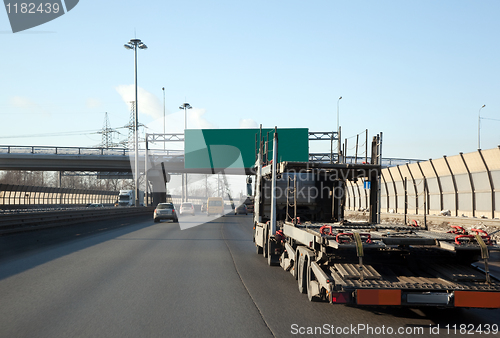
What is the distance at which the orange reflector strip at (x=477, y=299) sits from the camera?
19.8 feet

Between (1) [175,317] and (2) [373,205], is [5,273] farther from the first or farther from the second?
(2) [373,205]

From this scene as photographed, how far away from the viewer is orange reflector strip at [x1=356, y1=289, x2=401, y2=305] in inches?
238

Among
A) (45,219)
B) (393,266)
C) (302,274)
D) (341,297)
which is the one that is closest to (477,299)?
(393,266)

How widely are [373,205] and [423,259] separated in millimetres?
3340

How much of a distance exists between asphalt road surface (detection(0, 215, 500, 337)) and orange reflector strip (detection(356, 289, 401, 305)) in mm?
337

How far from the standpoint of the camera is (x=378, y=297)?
6.05m

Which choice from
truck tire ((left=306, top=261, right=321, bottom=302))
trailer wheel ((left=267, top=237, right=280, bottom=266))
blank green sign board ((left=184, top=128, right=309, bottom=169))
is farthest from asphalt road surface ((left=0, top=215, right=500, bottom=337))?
blank green sign board ((left=184, top=128, right=309, bottom=169))

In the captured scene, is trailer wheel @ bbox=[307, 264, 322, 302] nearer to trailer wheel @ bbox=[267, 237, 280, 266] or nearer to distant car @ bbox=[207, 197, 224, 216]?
trailer wheel @ bbox=[267, 237, 280, 266]

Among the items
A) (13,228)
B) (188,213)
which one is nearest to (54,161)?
(188,213)

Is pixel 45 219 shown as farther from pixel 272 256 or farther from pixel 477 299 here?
pixel 477 299

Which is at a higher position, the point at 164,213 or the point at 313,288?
the point at 313,288

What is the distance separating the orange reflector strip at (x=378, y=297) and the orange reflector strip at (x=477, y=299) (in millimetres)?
736

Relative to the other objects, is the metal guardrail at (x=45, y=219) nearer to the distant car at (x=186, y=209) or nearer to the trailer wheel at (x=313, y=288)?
the trailer wheel at (x=313, y=288)

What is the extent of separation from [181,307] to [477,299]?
393 centimetres
